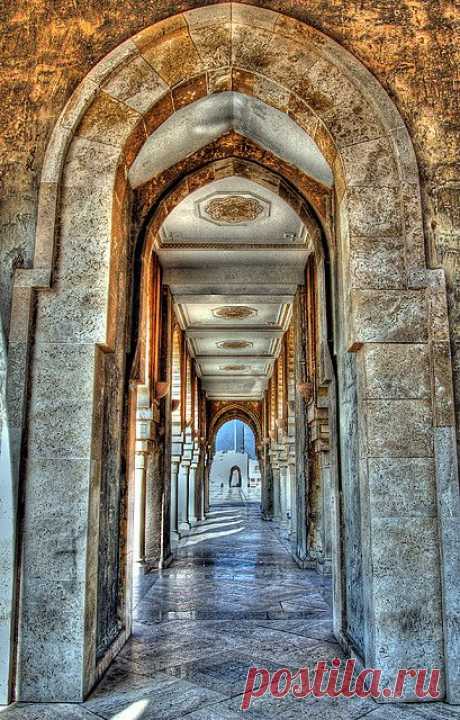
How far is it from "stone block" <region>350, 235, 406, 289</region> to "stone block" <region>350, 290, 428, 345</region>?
64mm

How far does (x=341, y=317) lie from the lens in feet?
14.2

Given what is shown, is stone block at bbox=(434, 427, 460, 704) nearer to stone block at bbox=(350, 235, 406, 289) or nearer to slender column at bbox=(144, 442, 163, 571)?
stone block at bbox=(350, 235, 406, 289)

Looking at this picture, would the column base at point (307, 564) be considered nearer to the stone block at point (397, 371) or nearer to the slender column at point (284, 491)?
the stone block at point (397, 371)

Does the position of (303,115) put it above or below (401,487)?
above

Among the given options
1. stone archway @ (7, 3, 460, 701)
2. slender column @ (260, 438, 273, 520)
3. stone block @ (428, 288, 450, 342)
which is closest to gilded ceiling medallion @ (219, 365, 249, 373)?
slender column @ (260, 438, 273, 520)

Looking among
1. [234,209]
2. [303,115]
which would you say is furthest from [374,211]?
[234,209]

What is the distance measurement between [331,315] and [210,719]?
9.91 ft

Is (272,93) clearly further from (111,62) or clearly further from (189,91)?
(111,62)

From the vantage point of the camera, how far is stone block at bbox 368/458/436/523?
11.3ft

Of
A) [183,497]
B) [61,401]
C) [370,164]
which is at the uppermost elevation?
[370,164]

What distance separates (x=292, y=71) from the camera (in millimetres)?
4094

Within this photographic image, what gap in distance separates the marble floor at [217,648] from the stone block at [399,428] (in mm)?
1397

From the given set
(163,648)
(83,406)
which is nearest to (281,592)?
(163,648)

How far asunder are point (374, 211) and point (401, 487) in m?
1.79
